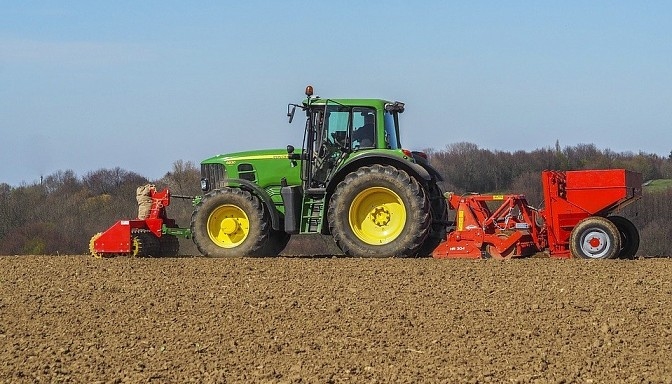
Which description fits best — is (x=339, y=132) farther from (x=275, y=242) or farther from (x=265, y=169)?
(x=275, y=242)

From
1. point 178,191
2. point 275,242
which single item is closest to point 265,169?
point 275,242

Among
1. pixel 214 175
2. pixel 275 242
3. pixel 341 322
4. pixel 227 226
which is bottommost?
pixel 341 322

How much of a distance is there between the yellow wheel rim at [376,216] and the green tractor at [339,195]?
1cm

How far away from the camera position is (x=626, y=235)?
45.3 feet

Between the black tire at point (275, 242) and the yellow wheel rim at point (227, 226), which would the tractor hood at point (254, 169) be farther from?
the black tire at point (275, 242)

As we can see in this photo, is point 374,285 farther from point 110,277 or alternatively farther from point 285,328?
point 110,277

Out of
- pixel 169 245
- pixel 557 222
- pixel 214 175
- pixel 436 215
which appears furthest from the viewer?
pixel 214 175

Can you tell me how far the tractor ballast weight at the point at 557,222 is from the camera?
13.1m

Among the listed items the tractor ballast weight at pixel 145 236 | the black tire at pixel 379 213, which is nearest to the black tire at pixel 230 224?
the tractor ballast weight at pixel 145 236

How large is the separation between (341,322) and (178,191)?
1881cm

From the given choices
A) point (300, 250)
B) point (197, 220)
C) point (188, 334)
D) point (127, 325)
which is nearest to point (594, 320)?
point (188, 334)

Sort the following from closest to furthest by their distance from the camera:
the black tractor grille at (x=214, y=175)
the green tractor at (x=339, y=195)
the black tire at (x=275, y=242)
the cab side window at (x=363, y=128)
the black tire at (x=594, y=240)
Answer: the black tire at (x=594, y=240) < the green tractor at (x=339, y=195) < the cab side window at (x=363, y=128) < the black tire at (x=275, y=242) < the black tractor grille at (x=214, y=175)

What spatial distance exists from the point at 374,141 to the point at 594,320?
5.48 meters

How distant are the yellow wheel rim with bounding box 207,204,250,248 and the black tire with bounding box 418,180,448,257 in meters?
2.48
